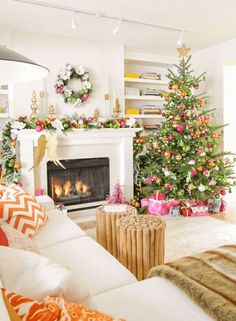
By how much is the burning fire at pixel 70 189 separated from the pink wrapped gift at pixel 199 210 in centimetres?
156

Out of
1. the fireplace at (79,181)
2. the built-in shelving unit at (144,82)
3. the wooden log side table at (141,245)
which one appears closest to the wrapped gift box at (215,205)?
the fireplace at (79,181)

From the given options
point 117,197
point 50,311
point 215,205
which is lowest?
point 215,205

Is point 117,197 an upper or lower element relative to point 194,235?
upper

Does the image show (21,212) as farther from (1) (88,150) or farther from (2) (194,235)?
(1) (88,150)

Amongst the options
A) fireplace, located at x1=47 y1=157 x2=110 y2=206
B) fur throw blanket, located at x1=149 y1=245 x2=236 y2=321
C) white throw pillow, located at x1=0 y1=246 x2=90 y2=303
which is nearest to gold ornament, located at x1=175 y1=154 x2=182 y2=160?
fireplace, located at x1=47 y1=157 x2=110 y2=206

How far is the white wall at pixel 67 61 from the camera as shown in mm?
3986

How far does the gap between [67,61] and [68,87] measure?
0.37 metres

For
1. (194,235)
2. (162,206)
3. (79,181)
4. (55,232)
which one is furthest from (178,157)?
(55,232)

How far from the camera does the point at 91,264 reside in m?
1.61

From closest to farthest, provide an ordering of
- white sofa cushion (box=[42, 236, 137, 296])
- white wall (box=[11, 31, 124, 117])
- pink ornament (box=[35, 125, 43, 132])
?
white sofa cushion (box=[42, 236, 137, 296]) < pink ornament (box=[35, 125, 43, 132]) < white wall (box=[11, 31, 124, 117])

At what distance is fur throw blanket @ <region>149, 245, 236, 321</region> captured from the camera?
1.13 metres

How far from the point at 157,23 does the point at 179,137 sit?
1.50m

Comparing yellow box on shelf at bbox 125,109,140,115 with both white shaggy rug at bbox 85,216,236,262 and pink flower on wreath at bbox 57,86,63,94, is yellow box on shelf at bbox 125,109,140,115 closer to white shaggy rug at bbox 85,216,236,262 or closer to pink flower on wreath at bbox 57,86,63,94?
pink flower on wreath at bbox 57,86,63,94

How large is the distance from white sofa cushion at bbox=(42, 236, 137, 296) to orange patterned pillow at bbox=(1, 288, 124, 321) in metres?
0.55
